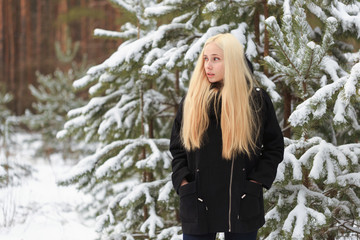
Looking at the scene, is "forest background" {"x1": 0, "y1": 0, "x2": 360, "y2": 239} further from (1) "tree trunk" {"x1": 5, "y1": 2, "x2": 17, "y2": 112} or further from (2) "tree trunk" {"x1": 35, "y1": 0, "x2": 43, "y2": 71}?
(2) "tree trunk" {"x1": 35, "y1": 0, "x2": 43, "y2": 71}

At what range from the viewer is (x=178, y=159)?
2500 millimetres

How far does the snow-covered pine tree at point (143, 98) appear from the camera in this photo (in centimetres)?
383

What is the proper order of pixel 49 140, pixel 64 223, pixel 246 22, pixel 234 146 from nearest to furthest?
pixel 234 146
pixel 246 22
pixel 64 223
pixel 49 140

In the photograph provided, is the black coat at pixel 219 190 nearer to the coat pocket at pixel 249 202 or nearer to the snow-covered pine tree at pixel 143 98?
the coat pocket at pixel 249 202

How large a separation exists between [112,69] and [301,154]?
1960mm

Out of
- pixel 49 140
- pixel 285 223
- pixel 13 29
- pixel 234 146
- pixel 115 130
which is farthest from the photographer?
pixel 13 29

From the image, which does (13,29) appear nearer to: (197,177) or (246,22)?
(246,22)

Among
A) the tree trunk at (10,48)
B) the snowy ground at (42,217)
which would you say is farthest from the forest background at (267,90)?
the tree trunk at (10,48)

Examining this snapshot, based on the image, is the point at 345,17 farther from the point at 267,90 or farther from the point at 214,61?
the point at 214,61

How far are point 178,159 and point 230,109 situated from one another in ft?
1.52

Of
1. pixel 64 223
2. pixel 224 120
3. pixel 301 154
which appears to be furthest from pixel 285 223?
pixel 64 223

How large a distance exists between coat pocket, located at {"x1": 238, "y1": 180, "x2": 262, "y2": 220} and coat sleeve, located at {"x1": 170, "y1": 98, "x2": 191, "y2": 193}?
1.17 ft

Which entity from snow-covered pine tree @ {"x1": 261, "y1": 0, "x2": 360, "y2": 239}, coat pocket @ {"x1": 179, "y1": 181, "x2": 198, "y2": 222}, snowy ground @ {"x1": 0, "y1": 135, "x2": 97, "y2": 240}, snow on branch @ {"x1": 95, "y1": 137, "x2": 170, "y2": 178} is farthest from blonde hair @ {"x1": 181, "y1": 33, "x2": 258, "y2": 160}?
snowy ground @ {"x1": 0, "y1": 135, "x2": 97, "y2": 240}

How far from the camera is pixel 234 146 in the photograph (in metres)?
2.30
